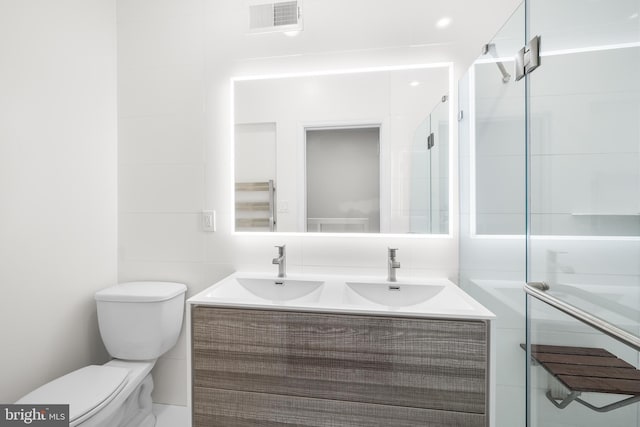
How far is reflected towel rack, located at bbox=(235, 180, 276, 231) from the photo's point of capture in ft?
5.50

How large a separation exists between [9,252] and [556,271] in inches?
77.3

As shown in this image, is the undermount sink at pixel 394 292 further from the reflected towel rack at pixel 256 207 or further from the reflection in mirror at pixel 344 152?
the reflected towel rack at pixel 256 207

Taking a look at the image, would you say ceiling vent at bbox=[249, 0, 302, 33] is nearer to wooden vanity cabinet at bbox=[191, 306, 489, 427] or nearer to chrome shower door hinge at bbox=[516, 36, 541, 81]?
chrome shower door hinge at bbox=[516, 36, 541, 81]

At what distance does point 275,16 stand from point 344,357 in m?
1.66

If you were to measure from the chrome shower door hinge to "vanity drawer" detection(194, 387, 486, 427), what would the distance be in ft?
3.77

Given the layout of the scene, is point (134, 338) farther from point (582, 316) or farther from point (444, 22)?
point (444, 22)

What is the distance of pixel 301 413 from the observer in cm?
115

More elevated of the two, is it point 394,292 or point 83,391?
point 394,292

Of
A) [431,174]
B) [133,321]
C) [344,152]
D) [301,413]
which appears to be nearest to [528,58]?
[431,174]

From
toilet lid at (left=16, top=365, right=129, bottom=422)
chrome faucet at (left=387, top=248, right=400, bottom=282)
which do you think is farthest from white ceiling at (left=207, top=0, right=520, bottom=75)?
toilet lid at (left=16, top=365, right=129, bottom=422)

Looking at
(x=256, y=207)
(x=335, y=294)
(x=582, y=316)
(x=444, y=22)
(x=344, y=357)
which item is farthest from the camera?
(x=256, y=207)

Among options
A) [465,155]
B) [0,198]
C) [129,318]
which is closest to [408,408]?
[465,155]

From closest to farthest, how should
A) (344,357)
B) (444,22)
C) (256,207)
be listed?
1. (344,357)
2. (444,22)
3. (256,207)

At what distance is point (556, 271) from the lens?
2.79 feet
